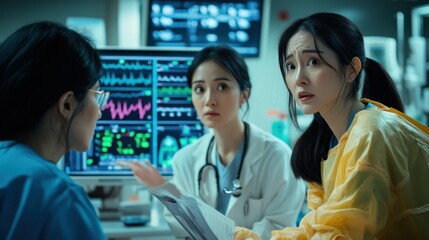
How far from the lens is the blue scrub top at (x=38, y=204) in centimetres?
98

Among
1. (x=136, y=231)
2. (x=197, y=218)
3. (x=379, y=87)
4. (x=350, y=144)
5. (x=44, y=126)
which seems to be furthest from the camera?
(x=136, y=231)

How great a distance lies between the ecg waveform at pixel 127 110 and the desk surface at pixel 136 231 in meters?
0.46

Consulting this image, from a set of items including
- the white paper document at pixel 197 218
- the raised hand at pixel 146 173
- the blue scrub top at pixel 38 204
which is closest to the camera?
the blue scrub top at pixel 38 204

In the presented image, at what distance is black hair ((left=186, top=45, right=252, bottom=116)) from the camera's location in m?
2.13

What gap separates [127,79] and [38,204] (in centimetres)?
149

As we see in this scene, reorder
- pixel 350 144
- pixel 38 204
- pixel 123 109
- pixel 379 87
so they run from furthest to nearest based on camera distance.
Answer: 1. pixel 123 109
2. pixel 379 87
3. pixel 350 144
4. pixel 38 204

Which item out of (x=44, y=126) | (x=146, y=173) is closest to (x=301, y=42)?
(x=44, y=126)

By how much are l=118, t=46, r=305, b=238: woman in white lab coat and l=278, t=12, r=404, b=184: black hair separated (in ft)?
1.42

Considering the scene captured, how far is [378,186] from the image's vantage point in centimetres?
116

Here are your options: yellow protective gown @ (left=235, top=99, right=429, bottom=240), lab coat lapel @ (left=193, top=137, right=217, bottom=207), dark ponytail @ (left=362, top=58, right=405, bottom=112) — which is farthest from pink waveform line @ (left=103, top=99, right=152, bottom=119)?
yellow protective gown @ (left=235, top=99, right=429, bottom=240)

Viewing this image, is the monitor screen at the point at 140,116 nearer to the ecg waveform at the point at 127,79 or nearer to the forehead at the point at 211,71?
the ecg waveform at the point at 127,79

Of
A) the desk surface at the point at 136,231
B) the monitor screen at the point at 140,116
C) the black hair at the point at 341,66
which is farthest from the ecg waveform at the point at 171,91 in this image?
the black hair at the point at 341,66

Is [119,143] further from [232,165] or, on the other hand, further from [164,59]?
[232,165]

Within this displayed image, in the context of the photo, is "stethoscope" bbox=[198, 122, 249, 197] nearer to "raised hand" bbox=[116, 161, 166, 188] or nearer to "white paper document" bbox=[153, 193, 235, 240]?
"raised hand" bbox=[116, 161, 166, 188]
